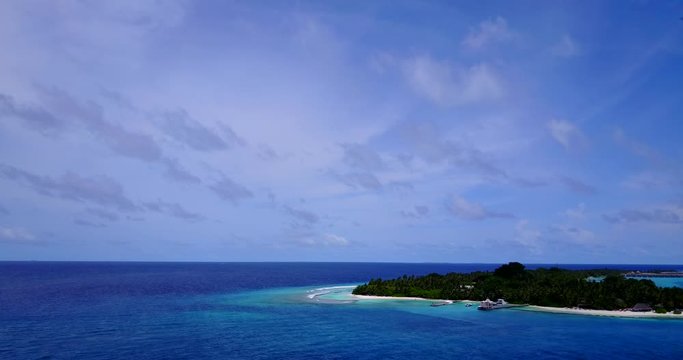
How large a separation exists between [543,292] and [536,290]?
122 inches

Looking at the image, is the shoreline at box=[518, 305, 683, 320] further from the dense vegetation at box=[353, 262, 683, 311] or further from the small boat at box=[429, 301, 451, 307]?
the small boat at box=[429, 301, 451, 307]

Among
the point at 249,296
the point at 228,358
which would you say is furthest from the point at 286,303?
the point at 228,358

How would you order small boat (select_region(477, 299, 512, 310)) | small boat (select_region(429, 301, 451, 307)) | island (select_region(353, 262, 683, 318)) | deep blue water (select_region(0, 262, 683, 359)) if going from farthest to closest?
small boat (select_region(429, 301, 451, 307)) < small boat (select_region(477, 299, 512, 310)) < island (select_region(353, 262, 683, 318)) < deep blue water (select_region(0, 262, 683, 359))

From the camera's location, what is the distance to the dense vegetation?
10200 centimetres

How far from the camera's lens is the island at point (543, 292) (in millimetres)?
100938

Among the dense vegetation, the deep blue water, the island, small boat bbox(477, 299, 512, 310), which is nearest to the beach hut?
the island

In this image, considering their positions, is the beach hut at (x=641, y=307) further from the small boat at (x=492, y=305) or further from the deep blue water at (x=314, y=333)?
the small boat at (x=492, y=305)

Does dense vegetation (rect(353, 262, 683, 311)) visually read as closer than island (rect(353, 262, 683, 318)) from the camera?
No

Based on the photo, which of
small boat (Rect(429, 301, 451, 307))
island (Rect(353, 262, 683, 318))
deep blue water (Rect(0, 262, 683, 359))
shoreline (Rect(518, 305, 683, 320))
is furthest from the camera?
small boat (Rect(429, 301, 451, 307))

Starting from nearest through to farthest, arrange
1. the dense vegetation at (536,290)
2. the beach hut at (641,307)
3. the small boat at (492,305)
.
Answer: the beach hut at (641,307)
the dense vegetation at (536,290)
the small boat at (492,305)

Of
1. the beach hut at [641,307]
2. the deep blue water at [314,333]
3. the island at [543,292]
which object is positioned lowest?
the deep blue water at [314,333]

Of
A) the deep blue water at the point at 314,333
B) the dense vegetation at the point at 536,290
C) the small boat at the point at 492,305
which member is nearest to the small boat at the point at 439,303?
the deep blue water at the point at 314,333

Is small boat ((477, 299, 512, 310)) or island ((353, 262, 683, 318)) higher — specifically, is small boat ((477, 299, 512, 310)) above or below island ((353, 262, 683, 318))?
below

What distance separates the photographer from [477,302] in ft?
379
